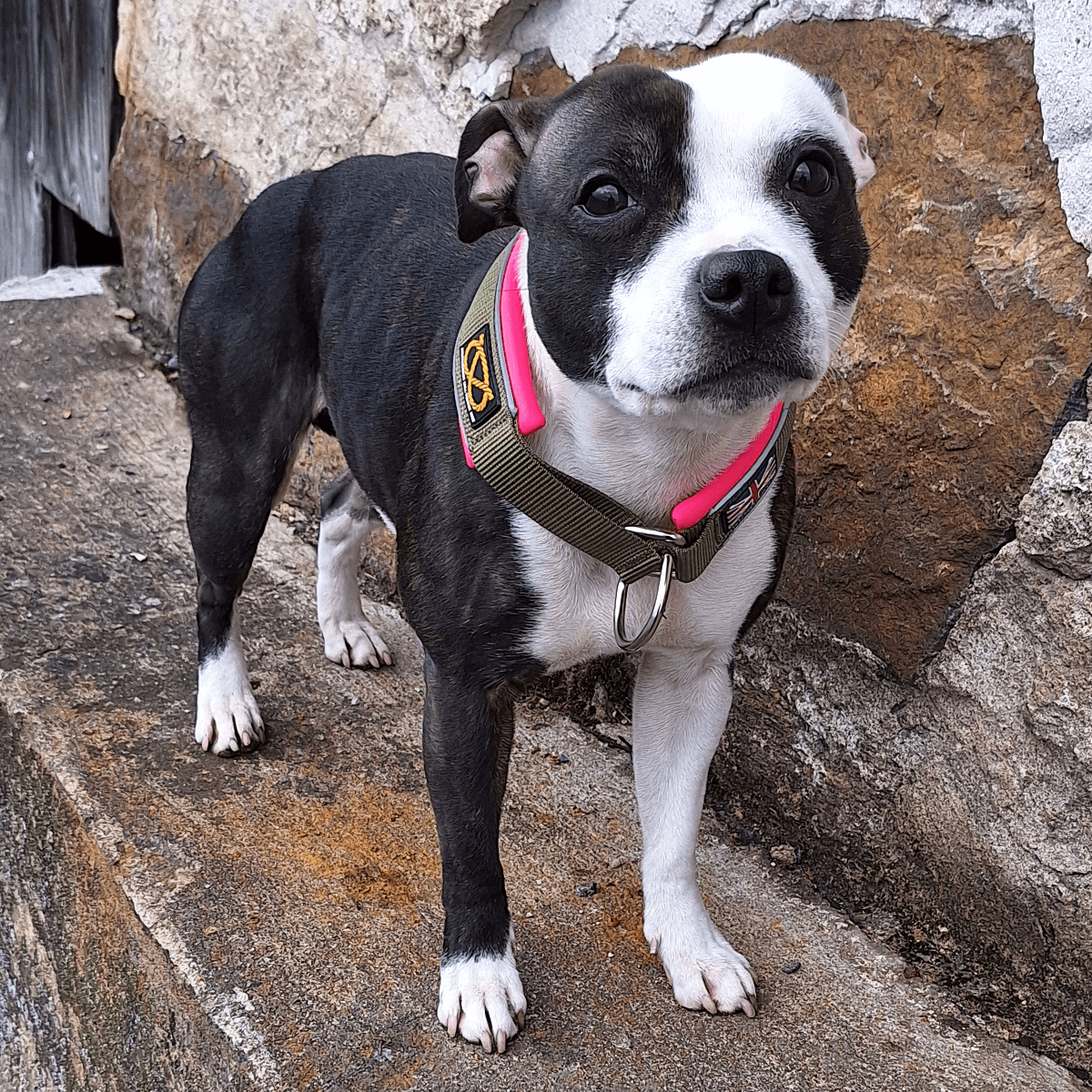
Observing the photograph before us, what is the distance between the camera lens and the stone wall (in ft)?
6.63

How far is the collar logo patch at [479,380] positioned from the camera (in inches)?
71.7

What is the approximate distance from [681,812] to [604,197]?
1027 mm

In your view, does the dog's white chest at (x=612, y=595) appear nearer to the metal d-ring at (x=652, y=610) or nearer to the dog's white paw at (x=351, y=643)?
the metal d-ring at (x=652, y=610)

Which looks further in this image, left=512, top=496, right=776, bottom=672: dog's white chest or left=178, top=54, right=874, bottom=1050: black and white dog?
left=512, top=496, right=776, bottom=672: dog's white chest

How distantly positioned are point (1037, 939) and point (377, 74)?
2418 millimetres

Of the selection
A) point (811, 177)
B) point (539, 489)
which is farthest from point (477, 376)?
point (811, 177)

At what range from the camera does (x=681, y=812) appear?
2141 millimetres

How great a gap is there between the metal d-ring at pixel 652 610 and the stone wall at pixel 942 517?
0.62 m

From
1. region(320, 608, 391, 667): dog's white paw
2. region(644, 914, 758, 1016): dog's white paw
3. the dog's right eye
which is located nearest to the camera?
the dog's right eye

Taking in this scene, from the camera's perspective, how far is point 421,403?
2098 mm

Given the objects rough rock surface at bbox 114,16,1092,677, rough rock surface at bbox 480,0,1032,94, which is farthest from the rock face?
rough rock surface at bbox 114,16,1092,677

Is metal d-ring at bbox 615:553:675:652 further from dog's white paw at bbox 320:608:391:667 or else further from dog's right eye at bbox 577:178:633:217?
dog's white paw at bbox 320:608:391:667

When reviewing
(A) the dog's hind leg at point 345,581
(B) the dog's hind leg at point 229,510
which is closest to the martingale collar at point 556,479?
(B) the dog's hind leg at point 229,510

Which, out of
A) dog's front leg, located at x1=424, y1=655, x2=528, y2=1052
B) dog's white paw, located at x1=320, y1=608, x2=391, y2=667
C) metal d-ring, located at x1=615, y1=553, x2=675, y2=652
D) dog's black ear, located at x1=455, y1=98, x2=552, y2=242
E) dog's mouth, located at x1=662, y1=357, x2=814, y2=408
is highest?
dog's black ear, located at x1=455, y1=98, x2=552, y2=242
